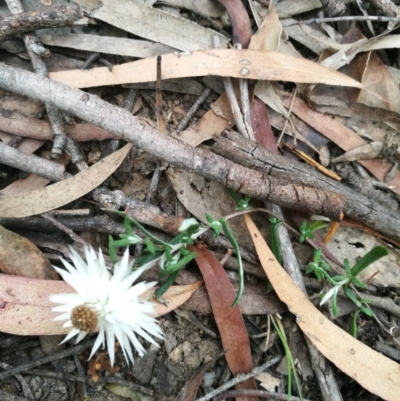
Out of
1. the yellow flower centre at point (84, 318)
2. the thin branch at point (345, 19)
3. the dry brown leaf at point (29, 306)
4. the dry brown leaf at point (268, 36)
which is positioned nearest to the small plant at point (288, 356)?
the dry brown leaf at point (29, 306)

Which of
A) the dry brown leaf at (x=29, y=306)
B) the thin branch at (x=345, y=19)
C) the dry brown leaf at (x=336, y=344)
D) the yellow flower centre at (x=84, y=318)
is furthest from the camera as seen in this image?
the thin branch at (x=345, y=19)

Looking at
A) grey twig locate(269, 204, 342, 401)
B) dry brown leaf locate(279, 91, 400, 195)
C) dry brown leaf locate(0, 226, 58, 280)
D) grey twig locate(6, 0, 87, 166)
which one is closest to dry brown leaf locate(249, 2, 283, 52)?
dry brown leaf locate(279, 91, 400, 195)

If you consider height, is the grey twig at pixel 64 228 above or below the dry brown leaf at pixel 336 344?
above

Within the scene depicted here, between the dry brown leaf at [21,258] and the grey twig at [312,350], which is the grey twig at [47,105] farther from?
the grey twig at [312,350]

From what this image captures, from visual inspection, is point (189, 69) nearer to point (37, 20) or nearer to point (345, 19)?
point (37, 20)

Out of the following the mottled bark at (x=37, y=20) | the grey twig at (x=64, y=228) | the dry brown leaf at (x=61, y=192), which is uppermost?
the mottled bark at (x=37, y=20)

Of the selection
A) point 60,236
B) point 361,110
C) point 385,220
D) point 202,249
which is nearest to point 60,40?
point 60,236
